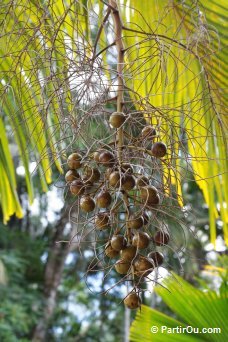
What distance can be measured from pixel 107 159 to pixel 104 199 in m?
0.05

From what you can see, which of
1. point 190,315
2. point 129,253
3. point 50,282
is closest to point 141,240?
point 129,253

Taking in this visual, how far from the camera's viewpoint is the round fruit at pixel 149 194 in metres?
0.79

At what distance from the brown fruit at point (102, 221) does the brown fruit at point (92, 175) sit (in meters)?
0.05

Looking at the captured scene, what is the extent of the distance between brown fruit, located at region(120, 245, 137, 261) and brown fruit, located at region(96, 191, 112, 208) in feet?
0.21

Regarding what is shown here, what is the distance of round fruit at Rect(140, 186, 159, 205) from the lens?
79 centimetres

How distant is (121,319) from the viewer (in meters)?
8.09

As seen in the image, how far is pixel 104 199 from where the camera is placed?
2.64 feet

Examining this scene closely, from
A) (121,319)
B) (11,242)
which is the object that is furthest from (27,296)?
(121,319)

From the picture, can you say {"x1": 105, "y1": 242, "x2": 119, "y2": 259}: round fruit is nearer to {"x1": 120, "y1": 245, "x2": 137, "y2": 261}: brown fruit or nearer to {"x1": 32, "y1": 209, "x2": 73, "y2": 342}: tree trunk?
{"x1": 120, "y1": 245, "x2": 137, "y2": 261}: brown fruit

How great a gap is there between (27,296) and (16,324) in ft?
1.47

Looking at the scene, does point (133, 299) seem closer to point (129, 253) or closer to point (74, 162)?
point (129, 253)

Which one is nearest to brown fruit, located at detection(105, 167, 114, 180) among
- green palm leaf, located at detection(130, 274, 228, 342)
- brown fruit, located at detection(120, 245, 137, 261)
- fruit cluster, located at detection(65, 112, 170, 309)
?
fruit cluster, located at detection(65, 112, 170, 309)

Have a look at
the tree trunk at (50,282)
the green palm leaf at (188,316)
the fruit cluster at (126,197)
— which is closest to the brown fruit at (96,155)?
the fruit cluster at (126,197)

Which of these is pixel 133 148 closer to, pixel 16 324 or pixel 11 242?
pixel 16 324
